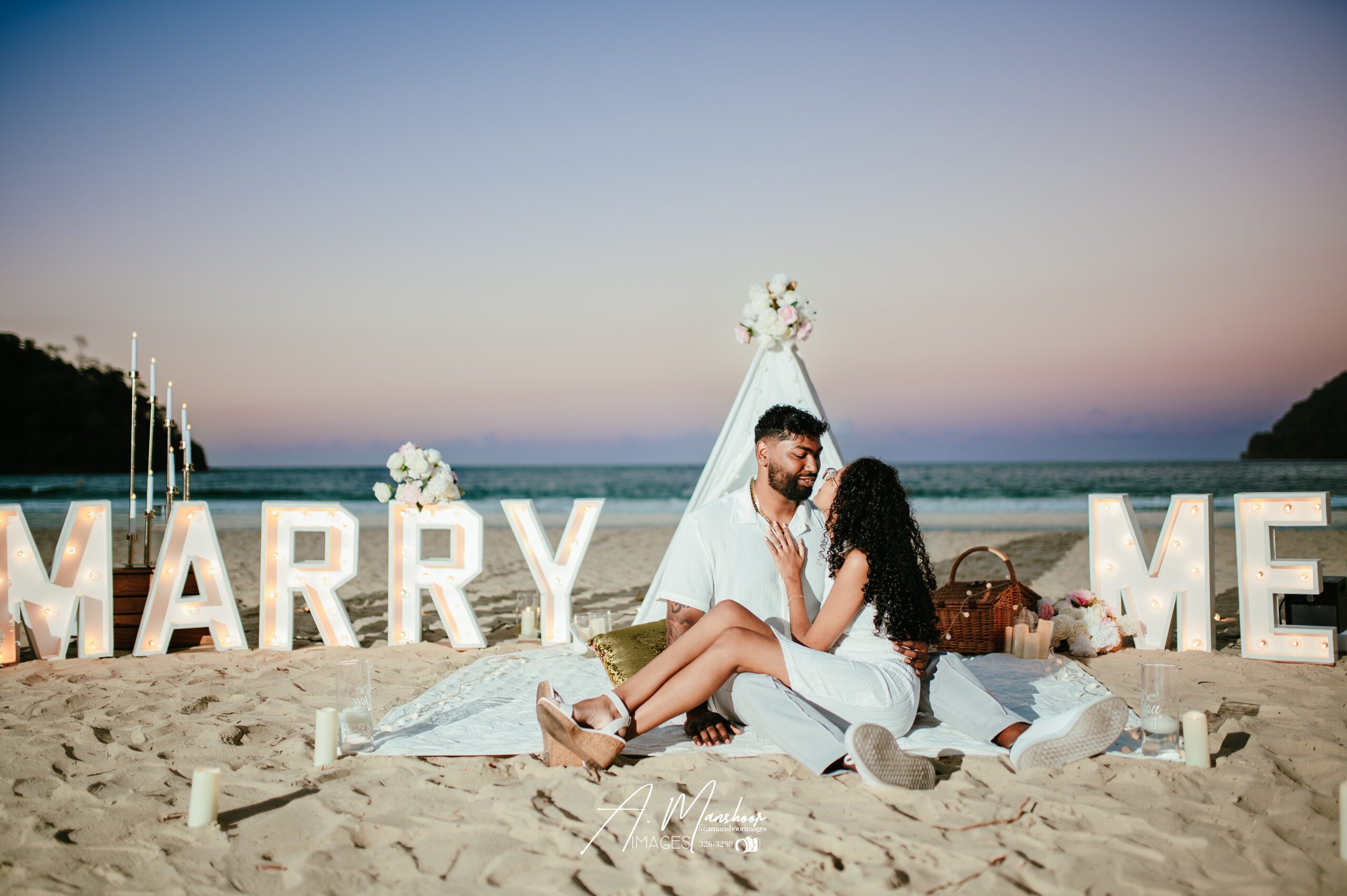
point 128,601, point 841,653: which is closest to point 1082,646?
point 841,653

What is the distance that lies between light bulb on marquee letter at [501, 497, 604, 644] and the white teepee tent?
33.5 inches

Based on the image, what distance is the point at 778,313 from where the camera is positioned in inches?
282

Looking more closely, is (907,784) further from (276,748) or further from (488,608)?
(488,608)

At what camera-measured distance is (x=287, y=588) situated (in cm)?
744

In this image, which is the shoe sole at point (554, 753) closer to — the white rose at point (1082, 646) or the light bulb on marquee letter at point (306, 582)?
the light bulb on marquee letter at point (306, 582)

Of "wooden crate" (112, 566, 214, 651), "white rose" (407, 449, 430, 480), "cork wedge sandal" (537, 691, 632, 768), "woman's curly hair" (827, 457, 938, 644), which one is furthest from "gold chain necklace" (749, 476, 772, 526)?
"wooden crate" (112, 566, 214, 651)

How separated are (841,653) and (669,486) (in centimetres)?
4039

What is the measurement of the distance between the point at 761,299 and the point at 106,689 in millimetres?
6001

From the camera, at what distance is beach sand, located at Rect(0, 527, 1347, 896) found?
3160 millimetres

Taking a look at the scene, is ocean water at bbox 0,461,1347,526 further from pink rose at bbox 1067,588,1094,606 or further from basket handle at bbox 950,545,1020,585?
basket handle at bbox 950,545,1020,585

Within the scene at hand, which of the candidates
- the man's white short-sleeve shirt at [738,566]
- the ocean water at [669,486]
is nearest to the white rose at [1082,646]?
the man's white short-sleeve shirt at [738,566]

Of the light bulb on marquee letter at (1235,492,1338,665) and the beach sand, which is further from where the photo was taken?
the light bulb on marquee letter at (1235,492,1338,665)

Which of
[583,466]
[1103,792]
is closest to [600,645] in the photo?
[1103,792]

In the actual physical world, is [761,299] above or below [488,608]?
above
